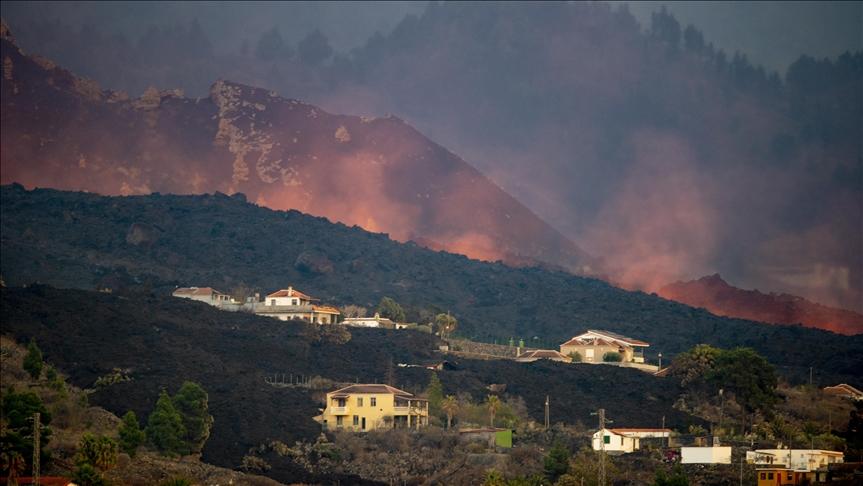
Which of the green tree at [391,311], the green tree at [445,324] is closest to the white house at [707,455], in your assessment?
the green tree at [445,324]

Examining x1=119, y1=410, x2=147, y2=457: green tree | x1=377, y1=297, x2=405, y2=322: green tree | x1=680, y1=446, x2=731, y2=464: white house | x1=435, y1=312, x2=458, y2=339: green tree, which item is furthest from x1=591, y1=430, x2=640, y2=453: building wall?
x1=377, y1=297, x2=405, y2=322: green tree

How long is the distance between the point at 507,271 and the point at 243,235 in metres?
30.3

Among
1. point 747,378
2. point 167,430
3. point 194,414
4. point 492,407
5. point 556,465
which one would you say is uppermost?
point 747,378

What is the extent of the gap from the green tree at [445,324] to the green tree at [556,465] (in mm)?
53974

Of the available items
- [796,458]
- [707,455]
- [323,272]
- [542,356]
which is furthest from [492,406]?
[323,272]

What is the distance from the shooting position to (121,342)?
4879 inches

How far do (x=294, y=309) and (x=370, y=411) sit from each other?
35.5 metres

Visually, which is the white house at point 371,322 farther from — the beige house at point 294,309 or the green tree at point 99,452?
the green tree at point 99,452

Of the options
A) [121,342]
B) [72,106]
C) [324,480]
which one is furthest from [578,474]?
[72,106]

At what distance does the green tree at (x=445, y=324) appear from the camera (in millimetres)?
148000

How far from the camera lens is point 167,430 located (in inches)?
3752

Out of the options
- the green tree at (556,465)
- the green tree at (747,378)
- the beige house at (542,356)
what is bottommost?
the green tree at (556,465)

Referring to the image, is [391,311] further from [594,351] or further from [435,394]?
[435,394]

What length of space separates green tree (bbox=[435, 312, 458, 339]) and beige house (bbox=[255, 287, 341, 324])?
356 inches
